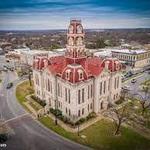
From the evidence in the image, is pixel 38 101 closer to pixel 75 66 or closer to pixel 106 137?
pixel 75 66

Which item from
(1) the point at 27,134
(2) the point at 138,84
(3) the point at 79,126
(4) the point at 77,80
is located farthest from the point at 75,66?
(2) the point at 138,84

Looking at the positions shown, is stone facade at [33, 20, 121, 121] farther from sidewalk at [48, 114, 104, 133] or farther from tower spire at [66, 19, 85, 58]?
sidewalk at [48, 114, 104, 133]

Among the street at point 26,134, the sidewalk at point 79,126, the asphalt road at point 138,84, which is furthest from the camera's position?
the asphalt road at point 138,84

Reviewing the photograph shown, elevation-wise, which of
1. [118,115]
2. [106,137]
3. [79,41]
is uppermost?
[79,41]

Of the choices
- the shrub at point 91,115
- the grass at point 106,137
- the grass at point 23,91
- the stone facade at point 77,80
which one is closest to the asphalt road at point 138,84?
the stone facade at point 77,80

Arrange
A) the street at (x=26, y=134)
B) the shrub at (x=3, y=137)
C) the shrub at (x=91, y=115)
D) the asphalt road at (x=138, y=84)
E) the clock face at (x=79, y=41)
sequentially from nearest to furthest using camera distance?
the shrub at (x=3, y=137) → the street at (x=26, y=134) → the clock face at (x=79, y=41) → the shrub at (x=91, y=115) → the asphalt road at (x=138, y=84)

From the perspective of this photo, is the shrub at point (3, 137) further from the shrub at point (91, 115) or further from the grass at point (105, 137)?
the shrub at point (91, 115)

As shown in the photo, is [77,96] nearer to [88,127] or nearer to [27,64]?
[88,127]
